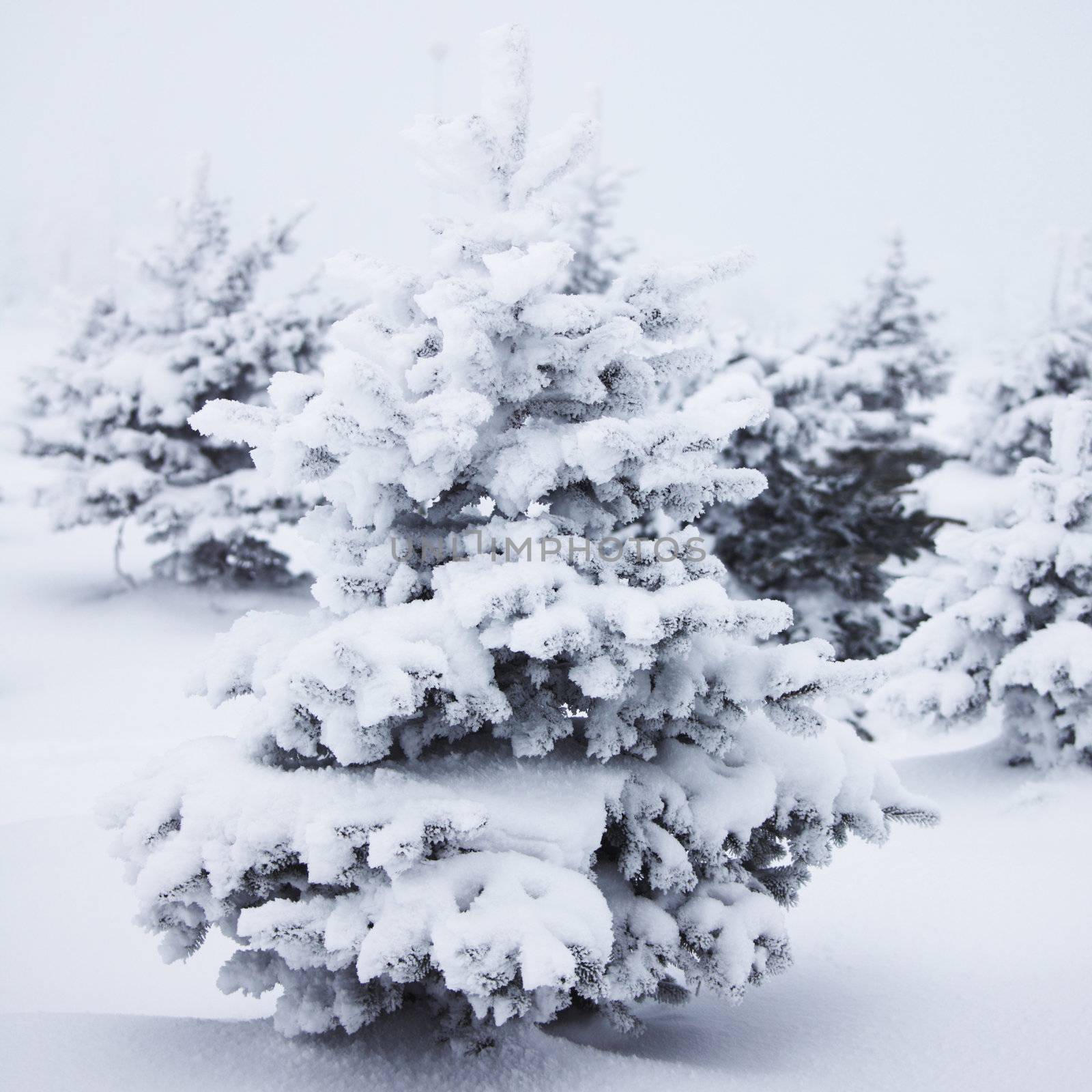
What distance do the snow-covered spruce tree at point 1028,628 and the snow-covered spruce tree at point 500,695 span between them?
3.42 m

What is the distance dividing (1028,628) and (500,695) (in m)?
5.65

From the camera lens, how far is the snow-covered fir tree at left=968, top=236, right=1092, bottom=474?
15.6m

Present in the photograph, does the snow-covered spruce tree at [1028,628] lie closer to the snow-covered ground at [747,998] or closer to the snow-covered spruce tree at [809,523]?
the snow-covered ground at [747,998]

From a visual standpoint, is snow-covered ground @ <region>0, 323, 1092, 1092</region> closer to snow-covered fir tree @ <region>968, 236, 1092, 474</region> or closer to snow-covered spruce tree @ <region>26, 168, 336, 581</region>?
snow-covered spruce tree @ <region>26, 168, 336, 581</region>

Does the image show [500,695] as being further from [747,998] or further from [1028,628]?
[1028,628]

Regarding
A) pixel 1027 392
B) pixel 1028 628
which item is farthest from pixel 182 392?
pixel 1027 392

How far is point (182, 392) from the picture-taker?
12078 mm

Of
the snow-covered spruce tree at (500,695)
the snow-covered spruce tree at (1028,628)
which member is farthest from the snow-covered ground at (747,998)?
the snow-covered spruce tree at (1028,628)

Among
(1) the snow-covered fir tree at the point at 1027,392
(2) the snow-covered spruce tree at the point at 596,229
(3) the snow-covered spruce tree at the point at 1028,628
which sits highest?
(2) the snow-covered spruce tree at the point at 596,229

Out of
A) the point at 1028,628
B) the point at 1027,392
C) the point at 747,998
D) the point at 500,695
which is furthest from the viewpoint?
the point at 1027,392

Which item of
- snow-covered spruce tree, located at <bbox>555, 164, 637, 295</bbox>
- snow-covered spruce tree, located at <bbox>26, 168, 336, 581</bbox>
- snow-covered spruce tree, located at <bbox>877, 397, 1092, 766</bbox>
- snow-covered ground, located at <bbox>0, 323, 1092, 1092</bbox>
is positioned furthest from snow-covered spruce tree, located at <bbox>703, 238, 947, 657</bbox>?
snow-covered spruce tree, located at <bbox>26, 168, 336, 581</bbox>

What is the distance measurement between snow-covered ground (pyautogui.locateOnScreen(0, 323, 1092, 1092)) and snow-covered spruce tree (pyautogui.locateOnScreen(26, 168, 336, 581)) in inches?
142

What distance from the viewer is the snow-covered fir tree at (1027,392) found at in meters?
15.6

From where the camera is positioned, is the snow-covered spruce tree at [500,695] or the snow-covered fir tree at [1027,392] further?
the snow-covered fir tree at [1027,392]
